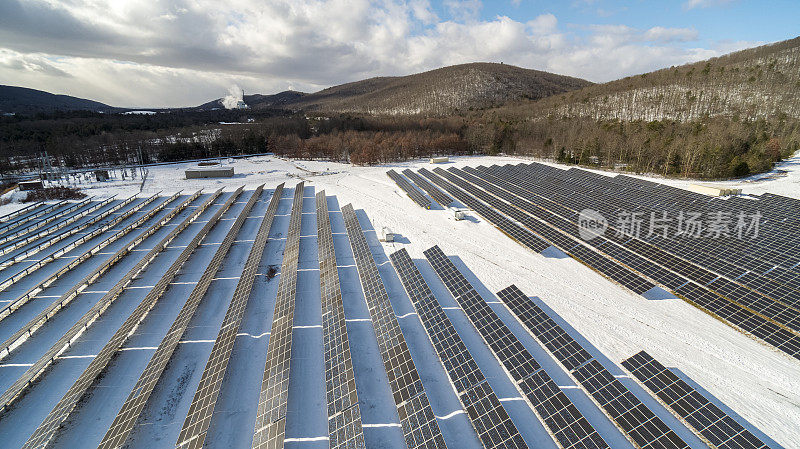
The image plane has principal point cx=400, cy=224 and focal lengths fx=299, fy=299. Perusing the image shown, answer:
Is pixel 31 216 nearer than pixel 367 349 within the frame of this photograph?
No

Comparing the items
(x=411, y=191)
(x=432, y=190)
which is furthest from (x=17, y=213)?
(x=432, y=190)

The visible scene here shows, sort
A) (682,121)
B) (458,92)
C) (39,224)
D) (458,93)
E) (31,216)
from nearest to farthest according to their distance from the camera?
(39,224) < (31,216) < (682,121) < (458,93) < (458,92)

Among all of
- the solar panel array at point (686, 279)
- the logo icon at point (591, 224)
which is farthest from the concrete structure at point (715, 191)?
the logo icon at point (591, 224)

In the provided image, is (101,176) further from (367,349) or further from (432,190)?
(367,349)

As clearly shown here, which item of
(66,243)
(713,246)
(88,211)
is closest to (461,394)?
(713,246)

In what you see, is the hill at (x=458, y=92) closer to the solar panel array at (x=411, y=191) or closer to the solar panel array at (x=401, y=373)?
the solar panel array at (x=411, y=191)

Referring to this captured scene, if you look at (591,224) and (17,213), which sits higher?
(17,213)
